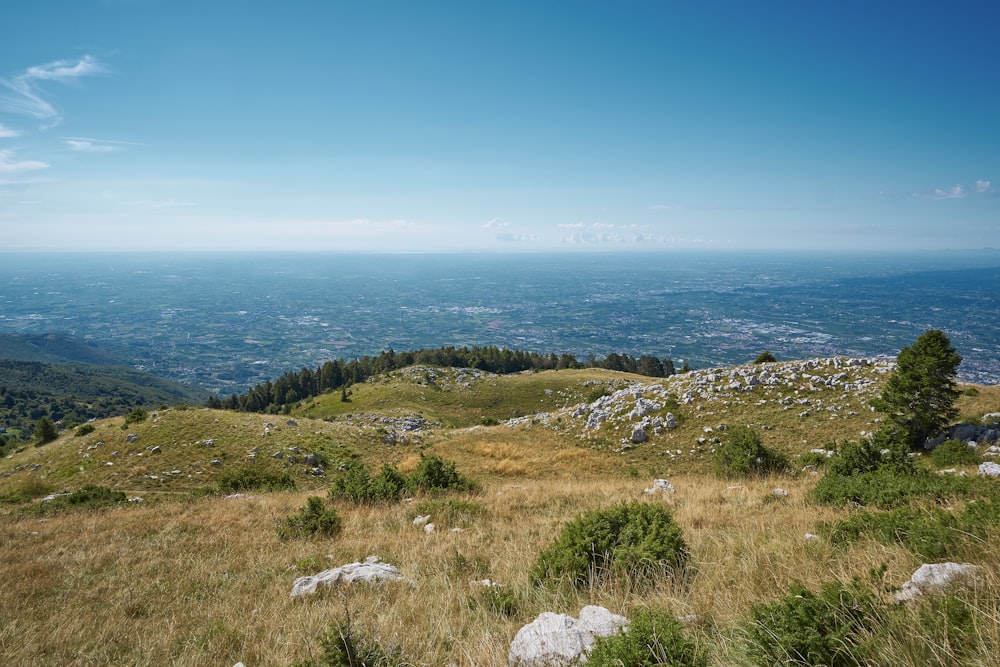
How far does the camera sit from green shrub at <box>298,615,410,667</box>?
3.46 m

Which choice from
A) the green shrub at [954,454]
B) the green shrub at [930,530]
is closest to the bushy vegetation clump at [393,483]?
the green shrub at [930,530]

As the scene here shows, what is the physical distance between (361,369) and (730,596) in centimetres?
8503

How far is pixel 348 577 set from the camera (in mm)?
5961

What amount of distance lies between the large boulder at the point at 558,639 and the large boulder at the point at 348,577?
3.01 m

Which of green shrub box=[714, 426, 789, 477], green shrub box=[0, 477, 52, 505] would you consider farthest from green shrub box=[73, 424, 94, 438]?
green shrub box=[714, 426, 789, 477]

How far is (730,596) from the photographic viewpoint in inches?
161

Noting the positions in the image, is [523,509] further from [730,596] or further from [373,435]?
[373,435]

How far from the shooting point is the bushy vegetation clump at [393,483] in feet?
40.9

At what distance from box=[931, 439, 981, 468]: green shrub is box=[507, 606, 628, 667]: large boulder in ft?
54.6

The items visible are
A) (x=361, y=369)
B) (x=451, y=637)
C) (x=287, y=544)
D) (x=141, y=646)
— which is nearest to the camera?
(x=451, y=637)

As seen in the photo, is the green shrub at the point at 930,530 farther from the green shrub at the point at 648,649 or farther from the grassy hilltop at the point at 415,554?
the green shrub at the point at 648,649

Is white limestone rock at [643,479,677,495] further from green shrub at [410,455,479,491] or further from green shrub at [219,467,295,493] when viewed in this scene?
green shrub at [219,467,295,493]

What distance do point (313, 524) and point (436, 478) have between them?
5259 millimetres

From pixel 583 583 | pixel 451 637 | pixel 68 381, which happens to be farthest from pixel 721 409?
pixel 68 381
